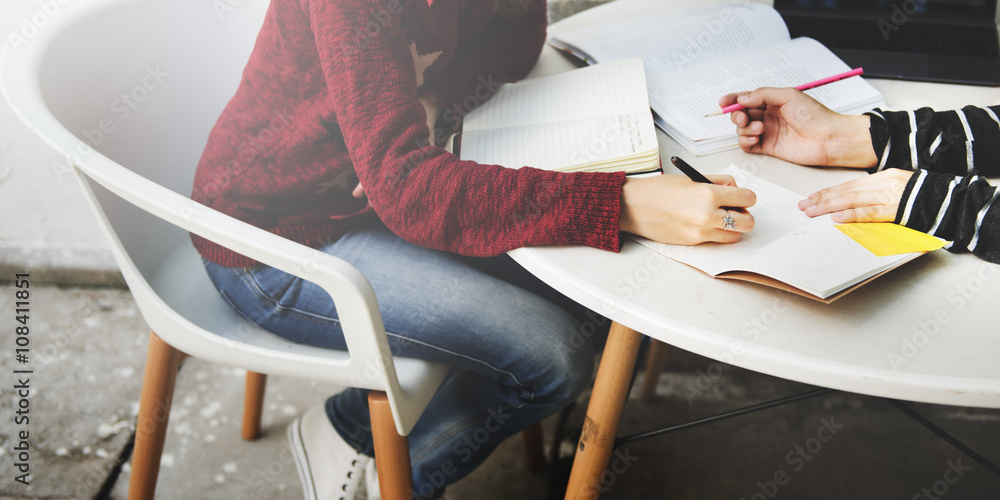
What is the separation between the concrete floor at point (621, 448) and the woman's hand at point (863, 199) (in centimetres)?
79

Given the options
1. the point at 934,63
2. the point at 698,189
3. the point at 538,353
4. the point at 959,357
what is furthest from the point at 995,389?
the point at 934,63

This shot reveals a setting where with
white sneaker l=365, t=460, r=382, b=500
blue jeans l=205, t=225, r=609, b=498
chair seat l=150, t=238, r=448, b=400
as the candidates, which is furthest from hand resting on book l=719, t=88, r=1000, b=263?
white sneaker l=365, t=460, r=382, b=500

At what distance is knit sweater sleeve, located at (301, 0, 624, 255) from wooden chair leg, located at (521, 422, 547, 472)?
2.11 ft

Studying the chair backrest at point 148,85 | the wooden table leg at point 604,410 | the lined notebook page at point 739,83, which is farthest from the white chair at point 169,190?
the lined notebook page at point 739,83

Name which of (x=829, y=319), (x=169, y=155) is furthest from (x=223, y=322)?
(x=829, y=319)

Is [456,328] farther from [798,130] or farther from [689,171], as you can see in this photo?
[798,130]

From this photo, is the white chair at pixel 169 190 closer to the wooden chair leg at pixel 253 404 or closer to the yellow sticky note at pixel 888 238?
the wooden chair leg at pixel 253 404

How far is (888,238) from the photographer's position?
0.66 metres

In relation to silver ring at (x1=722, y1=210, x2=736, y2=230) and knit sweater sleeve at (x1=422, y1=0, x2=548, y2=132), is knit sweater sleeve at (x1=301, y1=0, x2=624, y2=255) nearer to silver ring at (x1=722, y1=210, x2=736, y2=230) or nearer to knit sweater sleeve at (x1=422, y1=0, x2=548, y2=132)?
silver ring at (x1=722, y1=210, x2=736, y2=230)

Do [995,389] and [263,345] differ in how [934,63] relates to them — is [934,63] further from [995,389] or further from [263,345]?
[263,345]

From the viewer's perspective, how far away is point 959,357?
1.78ft

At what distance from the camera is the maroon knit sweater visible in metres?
0.70

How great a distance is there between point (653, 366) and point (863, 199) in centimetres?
82

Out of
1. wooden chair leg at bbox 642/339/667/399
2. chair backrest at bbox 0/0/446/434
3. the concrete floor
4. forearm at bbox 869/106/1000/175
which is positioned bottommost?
the concrete floor
